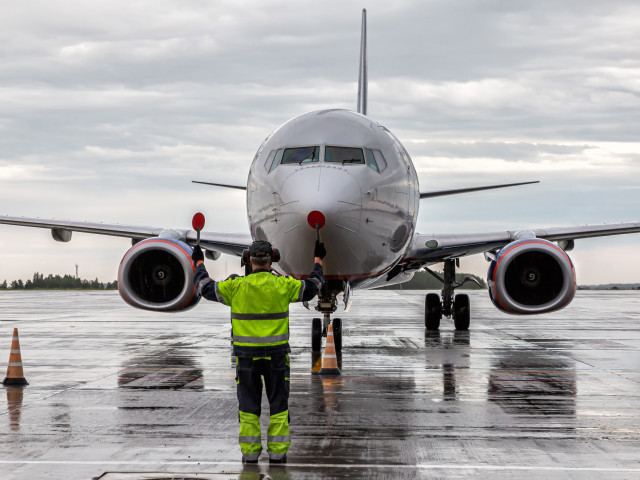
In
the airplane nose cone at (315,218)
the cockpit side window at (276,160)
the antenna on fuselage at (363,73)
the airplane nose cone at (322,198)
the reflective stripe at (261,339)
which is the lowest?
the reflective stripe at (261,339)

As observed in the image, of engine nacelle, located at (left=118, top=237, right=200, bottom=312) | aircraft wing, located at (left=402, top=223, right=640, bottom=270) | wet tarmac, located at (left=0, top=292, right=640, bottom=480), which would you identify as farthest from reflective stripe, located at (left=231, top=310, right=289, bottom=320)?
aircraft wing, located at (left=402, top=223, right=640, bottom=270)

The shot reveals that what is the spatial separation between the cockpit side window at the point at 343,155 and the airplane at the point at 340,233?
0.02 meters

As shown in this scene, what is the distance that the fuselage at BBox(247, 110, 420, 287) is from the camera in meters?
10.7

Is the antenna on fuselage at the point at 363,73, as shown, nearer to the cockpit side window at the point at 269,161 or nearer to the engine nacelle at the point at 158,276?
the engine nacelle at the point at 158,276

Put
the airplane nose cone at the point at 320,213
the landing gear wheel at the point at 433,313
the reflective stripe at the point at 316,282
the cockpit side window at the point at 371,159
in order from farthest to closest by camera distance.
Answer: the landing gear wheel at the point at 433,313, the cockpit side window at the point at 371,159, the airplane nose cone at the point at 320,213, the reflective stripe at the point at 316,282

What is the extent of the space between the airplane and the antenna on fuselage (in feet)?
18.5

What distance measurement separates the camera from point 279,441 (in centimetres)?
654

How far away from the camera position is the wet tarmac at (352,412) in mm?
6285

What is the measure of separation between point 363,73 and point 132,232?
8645 millimetres

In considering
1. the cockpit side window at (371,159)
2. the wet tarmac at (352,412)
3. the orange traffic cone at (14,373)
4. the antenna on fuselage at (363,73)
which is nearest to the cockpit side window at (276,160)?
the cockpit side window at (371,159)

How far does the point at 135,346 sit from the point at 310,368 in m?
5.08

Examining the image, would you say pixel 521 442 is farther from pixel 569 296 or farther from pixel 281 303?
pixel 569 296

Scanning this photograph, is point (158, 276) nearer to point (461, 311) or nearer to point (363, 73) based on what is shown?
point (461, 311)

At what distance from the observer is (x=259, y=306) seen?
22.7 feet
